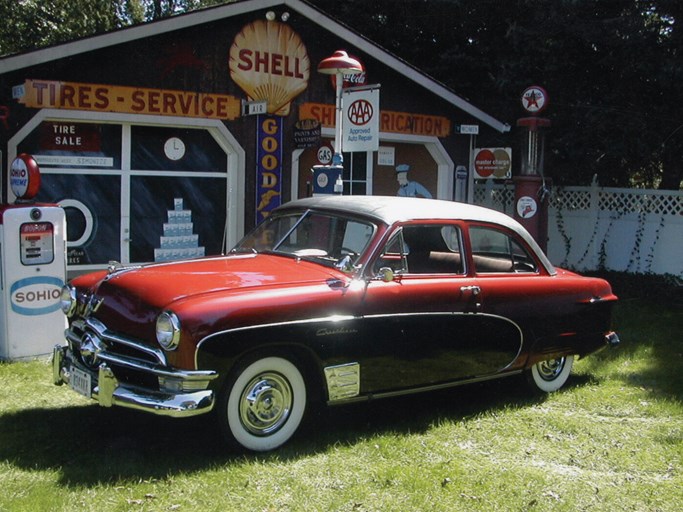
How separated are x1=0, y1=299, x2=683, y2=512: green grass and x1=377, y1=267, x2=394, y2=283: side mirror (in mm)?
1101

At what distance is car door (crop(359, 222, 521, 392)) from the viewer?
17.2 ft

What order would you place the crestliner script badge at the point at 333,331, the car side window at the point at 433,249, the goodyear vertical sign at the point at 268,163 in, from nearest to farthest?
the crestliner script badge at the point at 333,331 → the car side window at the point at 433,249 → the goodyear vertical sign at the point at 268,163

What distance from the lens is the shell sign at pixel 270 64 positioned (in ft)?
36.5

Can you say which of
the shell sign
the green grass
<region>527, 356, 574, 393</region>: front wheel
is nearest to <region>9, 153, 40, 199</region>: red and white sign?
the green grass

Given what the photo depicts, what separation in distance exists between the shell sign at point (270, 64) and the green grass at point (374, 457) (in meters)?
5.91

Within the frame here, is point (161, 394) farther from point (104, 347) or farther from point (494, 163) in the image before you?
point (494, 163)

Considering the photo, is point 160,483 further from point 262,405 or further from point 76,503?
point 262,405

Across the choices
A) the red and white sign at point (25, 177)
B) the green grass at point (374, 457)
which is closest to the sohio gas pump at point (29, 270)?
the red and white sign at point (25, 177)

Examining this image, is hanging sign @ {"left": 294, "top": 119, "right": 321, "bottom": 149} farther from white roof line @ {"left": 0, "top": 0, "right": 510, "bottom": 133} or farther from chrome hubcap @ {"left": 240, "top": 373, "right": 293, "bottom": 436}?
chrome hubcap @ {"left": 240, "top": 373, "right": 293, "bottom": 436}

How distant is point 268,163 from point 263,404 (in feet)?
23.3

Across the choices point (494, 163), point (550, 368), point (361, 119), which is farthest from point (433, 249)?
point (494, 163)

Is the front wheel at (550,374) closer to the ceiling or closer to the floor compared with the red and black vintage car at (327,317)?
closer to the floor

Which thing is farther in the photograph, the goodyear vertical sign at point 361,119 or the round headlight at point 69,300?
the goodyear vertical sign at point 361,119

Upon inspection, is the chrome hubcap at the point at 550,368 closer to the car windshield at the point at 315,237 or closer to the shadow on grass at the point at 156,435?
the shadow on grass at the point at 156,435
